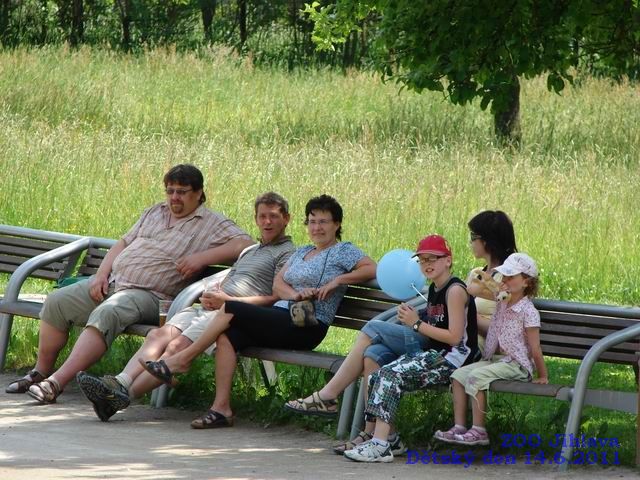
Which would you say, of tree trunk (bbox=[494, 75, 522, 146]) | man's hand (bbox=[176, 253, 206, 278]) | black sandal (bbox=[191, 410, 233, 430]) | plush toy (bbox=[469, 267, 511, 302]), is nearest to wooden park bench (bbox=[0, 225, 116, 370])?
man's hand (bbox=[176, 253, 206, 278])

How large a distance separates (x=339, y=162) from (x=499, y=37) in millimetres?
6351

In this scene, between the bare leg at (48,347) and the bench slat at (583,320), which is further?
the bare leg at (48,347)

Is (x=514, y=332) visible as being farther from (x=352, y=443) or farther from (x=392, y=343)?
(x=352, y=443)

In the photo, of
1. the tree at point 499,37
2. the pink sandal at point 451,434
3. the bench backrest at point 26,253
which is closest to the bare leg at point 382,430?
the pink sandal at point 451,434

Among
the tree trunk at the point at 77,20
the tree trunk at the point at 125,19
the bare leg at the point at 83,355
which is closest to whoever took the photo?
the bare leg at the point at 83,355

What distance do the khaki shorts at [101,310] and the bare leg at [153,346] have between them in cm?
34

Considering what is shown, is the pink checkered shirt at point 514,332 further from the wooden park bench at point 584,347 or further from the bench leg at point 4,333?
the bench leg at point 4,333

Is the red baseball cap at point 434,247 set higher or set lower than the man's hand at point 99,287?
higher

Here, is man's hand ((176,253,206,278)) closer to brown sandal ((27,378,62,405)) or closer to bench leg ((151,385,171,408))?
bench leg ((151,385,171,408))

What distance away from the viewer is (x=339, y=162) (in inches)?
575

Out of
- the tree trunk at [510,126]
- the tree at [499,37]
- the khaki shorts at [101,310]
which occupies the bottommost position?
the khaki shorts at [101,310]

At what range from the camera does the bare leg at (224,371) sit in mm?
6863

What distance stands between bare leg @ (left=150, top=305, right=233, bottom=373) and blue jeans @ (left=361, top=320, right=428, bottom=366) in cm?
87

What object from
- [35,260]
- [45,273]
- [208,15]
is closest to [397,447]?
[35,260]
